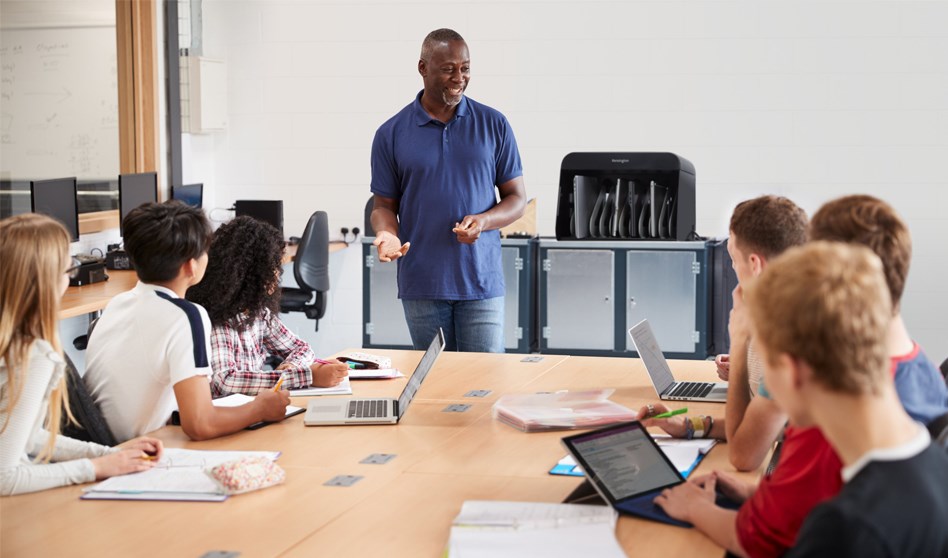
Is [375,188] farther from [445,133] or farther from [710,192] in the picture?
[710,192]

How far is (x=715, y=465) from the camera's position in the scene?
2.07 meters

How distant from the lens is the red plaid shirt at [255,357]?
273 centimetres

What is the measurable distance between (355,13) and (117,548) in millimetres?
5397

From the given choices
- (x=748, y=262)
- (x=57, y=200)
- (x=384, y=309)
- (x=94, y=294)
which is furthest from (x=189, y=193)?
(x=748, y=262)

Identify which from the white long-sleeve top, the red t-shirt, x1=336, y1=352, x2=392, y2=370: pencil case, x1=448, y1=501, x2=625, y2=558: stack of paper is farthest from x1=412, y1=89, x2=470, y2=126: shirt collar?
the red t-shirt

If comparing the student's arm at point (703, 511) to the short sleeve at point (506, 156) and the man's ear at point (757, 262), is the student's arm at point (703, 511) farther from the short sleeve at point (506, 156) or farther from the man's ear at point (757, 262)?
the short sleeve at point (506, 156)

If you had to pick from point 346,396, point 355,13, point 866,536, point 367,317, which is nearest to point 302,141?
point 355,13

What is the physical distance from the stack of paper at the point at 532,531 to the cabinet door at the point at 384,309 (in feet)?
13.2

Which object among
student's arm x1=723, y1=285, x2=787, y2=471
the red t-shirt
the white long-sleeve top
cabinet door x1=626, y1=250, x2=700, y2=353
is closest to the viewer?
the red t-shirt

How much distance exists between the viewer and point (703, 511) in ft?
5.52

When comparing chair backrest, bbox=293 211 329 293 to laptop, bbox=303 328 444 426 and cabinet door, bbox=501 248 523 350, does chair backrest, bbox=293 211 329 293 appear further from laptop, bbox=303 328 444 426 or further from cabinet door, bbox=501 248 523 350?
laptop, bbox=303 328 444 426

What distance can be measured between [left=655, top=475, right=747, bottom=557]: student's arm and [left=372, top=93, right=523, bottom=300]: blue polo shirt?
169 centimetres

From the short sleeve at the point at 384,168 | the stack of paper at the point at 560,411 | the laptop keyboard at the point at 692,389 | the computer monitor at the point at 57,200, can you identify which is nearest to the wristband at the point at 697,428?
the stack of paper at the point at 560,411

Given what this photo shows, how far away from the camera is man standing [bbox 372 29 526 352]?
3.43 m
